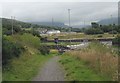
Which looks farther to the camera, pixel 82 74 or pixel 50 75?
pixel 50 75

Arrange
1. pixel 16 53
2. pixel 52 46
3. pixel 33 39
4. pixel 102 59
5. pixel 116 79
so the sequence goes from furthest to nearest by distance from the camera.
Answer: pixel 52 46 < pixel 33 39 < pixel 16 53 < pixel 102 59 < pixel 116 79

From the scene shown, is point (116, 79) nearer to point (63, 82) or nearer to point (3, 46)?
point (63, 82)

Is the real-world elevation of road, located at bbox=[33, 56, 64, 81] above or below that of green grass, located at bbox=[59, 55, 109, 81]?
below

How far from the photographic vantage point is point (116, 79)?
13.1 metres

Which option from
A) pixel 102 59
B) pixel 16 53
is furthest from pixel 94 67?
pixel 16 53

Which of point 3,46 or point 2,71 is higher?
point 3,46

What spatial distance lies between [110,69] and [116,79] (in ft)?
7.17

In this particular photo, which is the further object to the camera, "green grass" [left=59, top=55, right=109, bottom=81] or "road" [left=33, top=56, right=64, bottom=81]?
"road" [left=33, top=56, right=64, bottom=81]

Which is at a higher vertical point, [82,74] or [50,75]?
[82,74]

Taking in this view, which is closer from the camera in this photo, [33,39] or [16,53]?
[16,53]

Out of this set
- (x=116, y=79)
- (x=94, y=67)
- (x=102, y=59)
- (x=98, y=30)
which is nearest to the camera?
(x=116, y=79)

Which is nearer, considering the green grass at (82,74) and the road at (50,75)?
the green grass at (82,74)

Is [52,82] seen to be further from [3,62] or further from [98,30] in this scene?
[98,30]

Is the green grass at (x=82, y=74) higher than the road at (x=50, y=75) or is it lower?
higher
